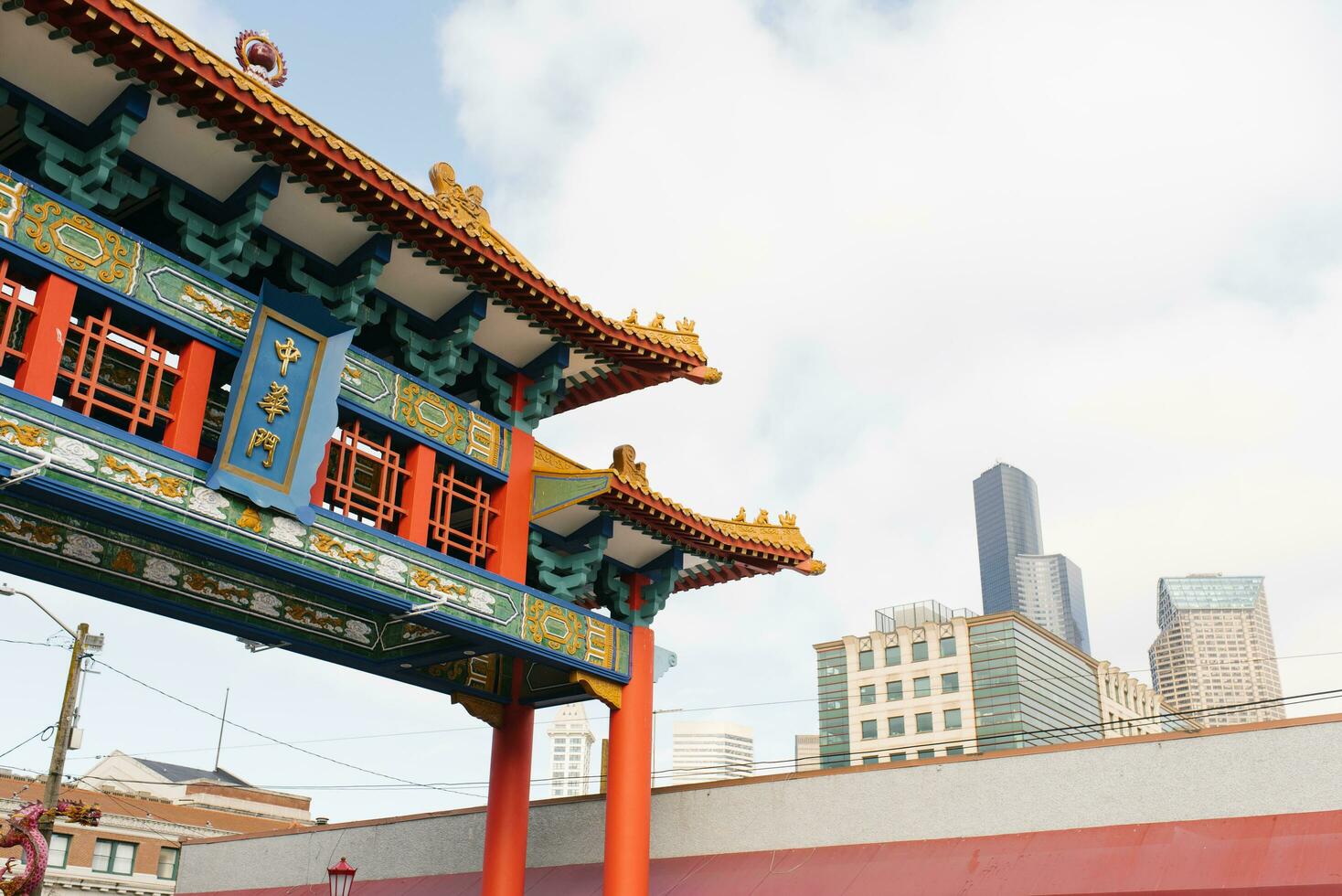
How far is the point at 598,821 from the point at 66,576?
991cm

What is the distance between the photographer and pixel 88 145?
13422mm

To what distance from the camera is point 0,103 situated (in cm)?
1281

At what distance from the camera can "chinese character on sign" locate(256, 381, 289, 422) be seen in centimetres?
1375

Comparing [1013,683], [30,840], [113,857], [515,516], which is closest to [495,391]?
[515,516]

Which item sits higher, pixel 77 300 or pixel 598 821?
pixel 77 300

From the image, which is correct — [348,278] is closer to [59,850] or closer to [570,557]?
[570,557]

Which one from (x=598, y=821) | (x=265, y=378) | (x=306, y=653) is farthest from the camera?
(x=598, y=821)

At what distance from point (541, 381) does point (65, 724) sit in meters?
10.4

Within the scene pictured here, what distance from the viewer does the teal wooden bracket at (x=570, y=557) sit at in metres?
18.1

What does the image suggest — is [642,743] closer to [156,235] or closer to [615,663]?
[615,663]

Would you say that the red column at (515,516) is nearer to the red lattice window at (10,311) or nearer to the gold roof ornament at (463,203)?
the gold roof ornament at (463,203)

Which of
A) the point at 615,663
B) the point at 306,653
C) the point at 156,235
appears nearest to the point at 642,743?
the point at 615,663

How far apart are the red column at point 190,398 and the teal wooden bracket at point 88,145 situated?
6.27 feet

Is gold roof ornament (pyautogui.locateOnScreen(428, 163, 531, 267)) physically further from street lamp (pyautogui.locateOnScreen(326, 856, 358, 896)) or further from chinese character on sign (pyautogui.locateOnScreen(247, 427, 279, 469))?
street lamp (pyautogui.locateOnScreen(326, 856, 358, 896))
